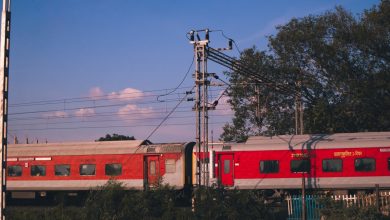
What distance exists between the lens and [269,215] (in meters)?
18.5

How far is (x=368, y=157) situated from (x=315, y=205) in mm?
8628

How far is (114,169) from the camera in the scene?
110ft

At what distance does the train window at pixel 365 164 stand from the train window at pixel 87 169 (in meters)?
15.3

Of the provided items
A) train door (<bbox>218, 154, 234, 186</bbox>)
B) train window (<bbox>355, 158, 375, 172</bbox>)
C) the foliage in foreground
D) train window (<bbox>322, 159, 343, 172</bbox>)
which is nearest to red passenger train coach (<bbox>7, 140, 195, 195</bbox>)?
train door (<bbox>218, 154, 234, 186</bbox>)

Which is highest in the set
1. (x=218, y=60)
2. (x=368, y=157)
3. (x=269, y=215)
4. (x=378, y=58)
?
(x=378, y=58)

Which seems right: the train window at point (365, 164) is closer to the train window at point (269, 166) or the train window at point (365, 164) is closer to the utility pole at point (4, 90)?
the train window at point (269, 166)

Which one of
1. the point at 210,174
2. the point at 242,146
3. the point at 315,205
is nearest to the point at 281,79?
the point at 242,146

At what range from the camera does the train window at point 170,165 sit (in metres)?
32.4

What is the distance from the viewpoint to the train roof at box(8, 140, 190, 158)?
3294 centimetres

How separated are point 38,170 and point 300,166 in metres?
16.6

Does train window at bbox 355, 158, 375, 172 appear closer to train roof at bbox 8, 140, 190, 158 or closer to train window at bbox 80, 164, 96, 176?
train roof at bbox 8, 140, 190, 158

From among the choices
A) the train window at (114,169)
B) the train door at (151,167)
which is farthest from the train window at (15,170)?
the train door at (151,167)

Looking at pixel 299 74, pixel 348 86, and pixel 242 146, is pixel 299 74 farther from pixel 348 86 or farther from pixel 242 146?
pixel 242 146

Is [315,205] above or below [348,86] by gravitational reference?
below
